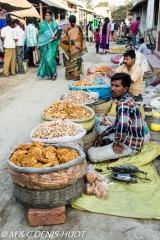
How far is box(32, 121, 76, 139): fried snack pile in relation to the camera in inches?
140

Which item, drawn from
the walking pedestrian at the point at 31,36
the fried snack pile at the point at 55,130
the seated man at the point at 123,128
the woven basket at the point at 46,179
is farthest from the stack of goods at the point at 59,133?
the walking pedestrian at the point at 31,36

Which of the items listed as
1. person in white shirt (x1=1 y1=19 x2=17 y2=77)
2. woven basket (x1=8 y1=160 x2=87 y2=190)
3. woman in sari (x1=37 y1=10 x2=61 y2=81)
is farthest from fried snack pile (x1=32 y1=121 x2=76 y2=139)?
person in white shirt (x1=1 y1=19 x2=17 y2=77)

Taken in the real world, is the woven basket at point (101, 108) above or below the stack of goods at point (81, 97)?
below

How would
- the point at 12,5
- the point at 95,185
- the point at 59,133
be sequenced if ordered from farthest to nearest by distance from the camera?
the point at 12,5 < the point at 59,133 < the point at 95,185

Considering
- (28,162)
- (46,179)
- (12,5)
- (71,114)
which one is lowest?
(46,179)

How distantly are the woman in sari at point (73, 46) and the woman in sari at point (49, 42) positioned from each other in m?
0.55

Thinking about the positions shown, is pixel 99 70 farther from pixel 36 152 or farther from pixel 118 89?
pixel 36 152

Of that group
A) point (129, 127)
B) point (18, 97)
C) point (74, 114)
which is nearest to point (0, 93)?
point (18, 97)

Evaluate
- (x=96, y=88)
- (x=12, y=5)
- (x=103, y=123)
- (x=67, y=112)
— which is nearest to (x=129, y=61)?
(x=96, y=88)

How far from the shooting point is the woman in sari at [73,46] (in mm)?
8750

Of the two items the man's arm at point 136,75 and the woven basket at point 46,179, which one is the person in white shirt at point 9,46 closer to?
the man's arm at point 136,75

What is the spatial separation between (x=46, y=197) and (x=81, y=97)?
2745mm

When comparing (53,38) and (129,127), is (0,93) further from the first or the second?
(129,127)

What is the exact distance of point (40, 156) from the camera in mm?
2918
